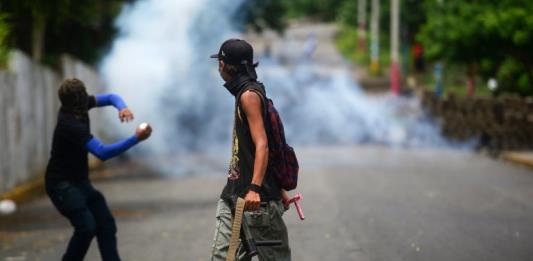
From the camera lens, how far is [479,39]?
2708 centimetres

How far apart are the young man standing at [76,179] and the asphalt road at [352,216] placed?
1.65 metres

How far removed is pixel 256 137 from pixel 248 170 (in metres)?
0.24

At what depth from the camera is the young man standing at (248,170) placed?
17.5 ft

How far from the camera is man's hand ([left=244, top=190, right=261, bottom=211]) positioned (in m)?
5.31

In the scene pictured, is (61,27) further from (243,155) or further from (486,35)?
(243,155)

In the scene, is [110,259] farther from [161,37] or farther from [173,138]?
[173,138]

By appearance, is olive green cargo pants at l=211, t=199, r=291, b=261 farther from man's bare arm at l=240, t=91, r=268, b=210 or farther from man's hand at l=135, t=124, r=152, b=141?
man's hand at l=135, t=124, r=152, b=141

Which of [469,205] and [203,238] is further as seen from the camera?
[469,205]

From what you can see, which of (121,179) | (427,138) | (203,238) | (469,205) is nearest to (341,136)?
(427,138)

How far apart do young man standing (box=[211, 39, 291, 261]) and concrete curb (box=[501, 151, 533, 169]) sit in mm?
14406

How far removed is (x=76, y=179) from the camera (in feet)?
23.0

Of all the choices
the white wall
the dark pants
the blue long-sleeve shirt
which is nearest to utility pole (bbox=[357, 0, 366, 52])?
the white wall

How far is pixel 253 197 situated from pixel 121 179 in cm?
1397

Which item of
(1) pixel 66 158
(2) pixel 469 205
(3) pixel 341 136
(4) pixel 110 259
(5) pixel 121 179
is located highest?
(1) pixel 66 158
